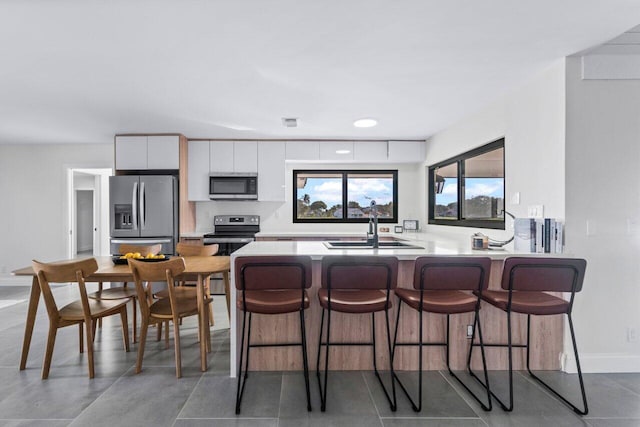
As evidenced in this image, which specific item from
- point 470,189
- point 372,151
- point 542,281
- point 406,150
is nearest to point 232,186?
point 372,151

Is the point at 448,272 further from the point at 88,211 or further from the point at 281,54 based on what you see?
the point at 88,211

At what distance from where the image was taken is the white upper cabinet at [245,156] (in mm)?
5199

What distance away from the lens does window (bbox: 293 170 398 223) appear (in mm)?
5762

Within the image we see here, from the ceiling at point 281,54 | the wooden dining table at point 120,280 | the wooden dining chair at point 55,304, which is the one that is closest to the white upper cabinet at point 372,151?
the ceiling at point 281,54

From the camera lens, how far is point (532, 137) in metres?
2.85

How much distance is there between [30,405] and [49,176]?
15.3ft

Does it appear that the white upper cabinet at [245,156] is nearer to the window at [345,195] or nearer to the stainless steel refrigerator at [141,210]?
the window at [345,195]

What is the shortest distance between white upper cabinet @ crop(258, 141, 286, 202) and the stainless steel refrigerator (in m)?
1.22

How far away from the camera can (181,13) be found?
1954 mm

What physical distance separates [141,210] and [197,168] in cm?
96

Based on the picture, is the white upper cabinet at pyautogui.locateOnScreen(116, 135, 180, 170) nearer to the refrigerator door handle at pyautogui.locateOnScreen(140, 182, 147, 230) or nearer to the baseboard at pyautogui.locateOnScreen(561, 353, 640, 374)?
the refrigerator door handle at pyautogui.locateOnScreen(140, 182, 147, 230)

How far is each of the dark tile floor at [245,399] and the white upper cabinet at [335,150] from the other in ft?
10.6

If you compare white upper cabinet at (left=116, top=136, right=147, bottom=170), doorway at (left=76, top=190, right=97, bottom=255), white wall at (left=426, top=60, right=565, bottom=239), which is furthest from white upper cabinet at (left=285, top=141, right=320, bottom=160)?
doorway at (left=76, top=190, right=97, bottom=255)

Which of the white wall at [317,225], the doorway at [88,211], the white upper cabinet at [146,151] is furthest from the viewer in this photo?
the doorway at [88,211]
